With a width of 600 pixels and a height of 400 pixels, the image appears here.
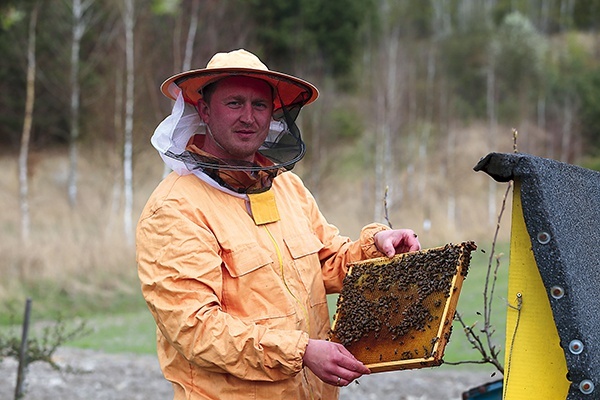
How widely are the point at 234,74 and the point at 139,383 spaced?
6157 millimetres

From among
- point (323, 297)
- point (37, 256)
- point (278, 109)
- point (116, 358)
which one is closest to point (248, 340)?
point (323, 297)

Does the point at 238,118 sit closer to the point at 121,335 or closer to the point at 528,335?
the point at 528,335

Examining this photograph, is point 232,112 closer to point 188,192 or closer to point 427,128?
point 188,192

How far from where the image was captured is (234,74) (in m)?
3.00

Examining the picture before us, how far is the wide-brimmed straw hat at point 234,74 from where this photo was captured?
9.63ft

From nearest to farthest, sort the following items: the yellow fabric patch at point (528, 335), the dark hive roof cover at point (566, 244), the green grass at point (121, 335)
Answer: the dark hive roof cover at point (566, 244) < the yellow fabric patch at point (528, 335) < the green grass at point (121, 335)

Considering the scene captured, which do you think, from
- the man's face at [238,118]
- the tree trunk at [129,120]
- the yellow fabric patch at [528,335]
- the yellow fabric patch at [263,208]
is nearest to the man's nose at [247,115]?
the man's face at [238,118]

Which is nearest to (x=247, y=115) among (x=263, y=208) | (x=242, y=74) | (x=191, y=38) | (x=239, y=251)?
(x=242, y=74)

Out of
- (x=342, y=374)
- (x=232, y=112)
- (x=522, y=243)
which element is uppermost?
(x=232, y=112)

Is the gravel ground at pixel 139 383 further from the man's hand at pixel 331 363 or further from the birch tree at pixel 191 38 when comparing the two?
the birch tree at pixel 191 38

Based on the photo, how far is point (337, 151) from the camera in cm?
2614

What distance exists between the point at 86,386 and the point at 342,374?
6.30 meters

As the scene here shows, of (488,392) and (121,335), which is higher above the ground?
(488,392)

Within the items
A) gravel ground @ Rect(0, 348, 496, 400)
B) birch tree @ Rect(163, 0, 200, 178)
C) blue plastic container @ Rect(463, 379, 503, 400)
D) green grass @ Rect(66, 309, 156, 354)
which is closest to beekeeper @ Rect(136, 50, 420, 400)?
blue plastic container @ Rect(463, 379, 503, 400)
